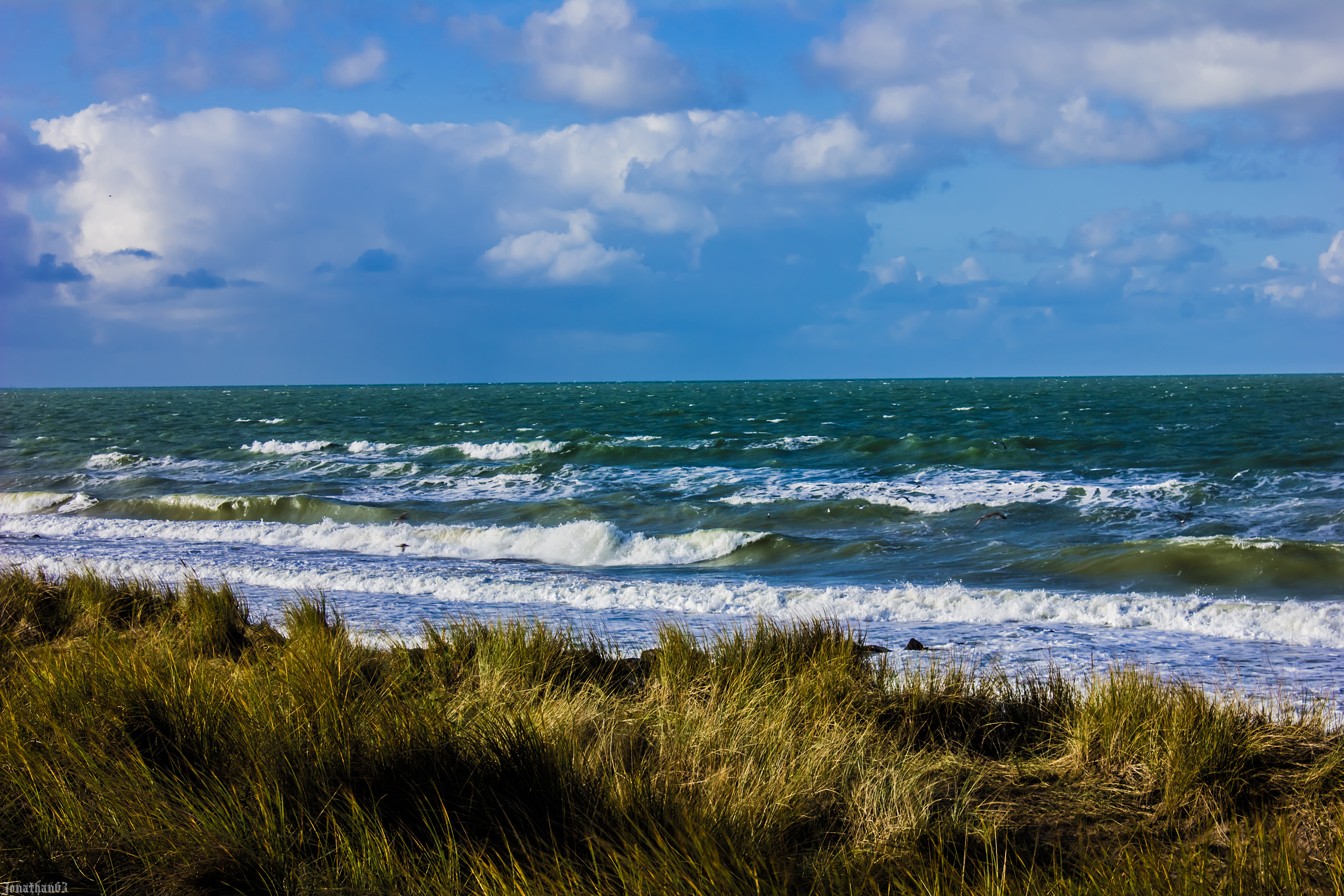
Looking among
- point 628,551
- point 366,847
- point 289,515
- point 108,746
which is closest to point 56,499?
point 289,515

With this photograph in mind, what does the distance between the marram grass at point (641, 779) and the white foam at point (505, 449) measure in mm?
25101

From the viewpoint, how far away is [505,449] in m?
32.5

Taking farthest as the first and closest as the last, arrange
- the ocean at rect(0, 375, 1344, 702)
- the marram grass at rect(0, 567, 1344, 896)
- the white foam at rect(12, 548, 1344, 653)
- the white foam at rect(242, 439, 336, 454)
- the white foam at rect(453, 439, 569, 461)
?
the white foam at rect(242, 439, 336, 454) < the white foam at rect(453, 439, 569, 461) < the ocean at rect(0, 375, 1344, 702) < the white foam at rect(12, 548, 1344, 653) < the marram grass at rect(0, 567, 1344, 896)

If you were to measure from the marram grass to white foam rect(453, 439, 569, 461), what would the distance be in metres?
25.1

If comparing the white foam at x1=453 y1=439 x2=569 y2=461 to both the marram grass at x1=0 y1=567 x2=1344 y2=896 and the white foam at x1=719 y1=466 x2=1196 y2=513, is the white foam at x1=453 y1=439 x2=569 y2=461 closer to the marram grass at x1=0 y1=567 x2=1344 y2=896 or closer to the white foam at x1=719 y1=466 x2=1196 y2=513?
the white foam at x1=719 y1=466 x2=1196 y2=513

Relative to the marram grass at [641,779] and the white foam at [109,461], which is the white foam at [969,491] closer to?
the marram grass at [641,779]

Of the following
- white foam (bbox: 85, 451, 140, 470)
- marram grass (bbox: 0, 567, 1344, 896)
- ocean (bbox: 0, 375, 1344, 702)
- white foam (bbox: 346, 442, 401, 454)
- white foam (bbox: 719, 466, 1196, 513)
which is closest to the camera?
marram grass (bbox: 0, 567, 1344, 896)

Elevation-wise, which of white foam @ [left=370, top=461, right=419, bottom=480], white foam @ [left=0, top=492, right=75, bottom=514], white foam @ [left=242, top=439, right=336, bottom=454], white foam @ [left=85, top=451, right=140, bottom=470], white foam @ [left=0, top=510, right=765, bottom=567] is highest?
white foam @ [left=242, top=439, right=336, bottom=454]

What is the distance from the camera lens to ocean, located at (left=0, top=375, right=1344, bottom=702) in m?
9.59

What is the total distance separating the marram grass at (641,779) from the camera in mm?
2838

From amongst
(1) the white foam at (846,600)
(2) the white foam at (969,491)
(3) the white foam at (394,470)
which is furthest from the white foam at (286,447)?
(1) the white foam at (846,600)

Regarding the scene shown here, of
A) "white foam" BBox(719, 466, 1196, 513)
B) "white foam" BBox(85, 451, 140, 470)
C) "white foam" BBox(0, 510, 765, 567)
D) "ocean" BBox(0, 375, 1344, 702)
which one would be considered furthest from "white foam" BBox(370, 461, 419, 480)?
"white foam" BBox(719, 466, 1196, 513)

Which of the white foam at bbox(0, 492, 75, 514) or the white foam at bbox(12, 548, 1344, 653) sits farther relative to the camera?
the white foam at bbox(0, 492, 75, 514)

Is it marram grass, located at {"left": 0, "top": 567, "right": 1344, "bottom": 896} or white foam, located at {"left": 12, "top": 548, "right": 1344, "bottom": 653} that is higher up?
marram grass, located at {"left": 0, "top": 567, "right": 1344, "bottom": 896}
